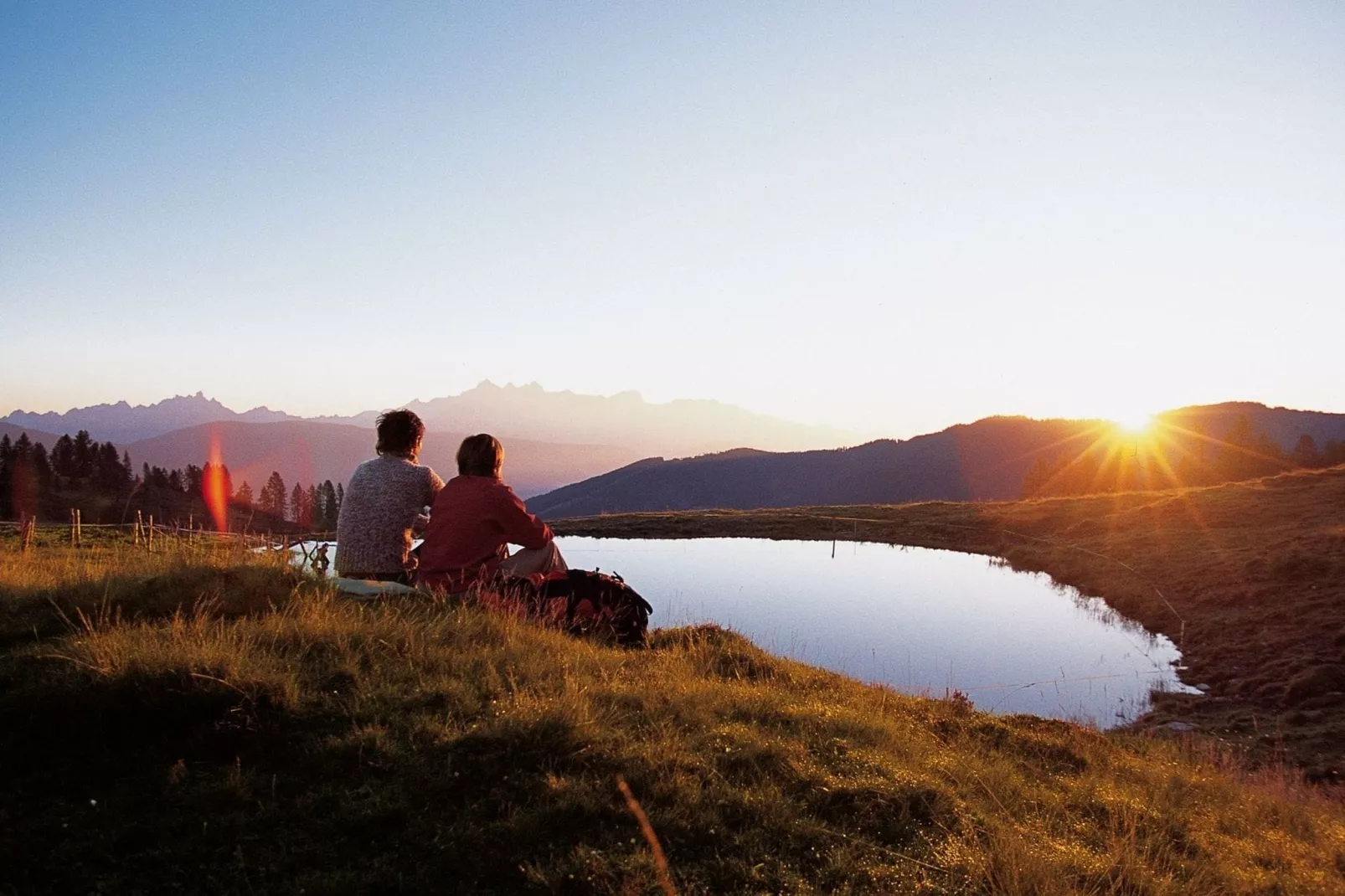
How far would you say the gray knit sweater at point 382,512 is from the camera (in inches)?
335

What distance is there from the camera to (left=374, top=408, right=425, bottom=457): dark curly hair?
878cm

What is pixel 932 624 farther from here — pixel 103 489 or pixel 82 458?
pixel 82 458

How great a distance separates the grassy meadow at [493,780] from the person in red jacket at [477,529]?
0.87 meters

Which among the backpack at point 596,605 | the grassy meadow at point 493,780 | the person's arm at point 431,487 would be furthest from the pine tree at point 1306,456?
the person's arm at point 431,487

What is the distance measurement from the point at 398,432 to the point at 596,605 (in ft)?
9.60

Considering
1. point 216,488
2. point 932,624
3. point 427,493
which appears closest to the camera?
point 427,493

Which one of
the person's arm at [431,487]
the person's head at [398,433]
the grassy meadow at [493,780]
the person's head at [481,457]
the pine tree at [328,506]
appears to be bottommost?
the pine tree at [328,506]

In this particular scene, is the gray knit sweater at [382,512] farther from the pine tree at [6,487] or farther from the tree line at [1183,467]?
the tree line at [1183,467]

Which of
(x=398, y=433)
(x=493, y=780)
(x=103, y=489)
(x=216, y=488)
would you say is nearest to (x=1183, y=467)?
(x=216, y=488)

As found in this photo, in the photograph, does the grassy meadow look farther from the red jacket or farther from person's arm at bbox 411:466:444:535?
person's arm at bbox 411:466:444:535

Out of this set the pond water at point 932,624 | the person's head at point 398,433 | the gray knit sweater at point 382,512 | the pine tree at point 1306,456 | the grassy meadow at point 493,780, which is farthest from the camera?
the pine tree at point 1306,456

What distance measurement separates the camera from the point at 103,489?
3541 inches

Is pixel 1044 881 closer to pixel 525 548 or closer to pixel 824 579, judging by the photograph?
pixel 525 548

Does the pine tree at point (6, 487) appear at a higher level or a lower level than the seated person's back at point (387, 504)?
lower
